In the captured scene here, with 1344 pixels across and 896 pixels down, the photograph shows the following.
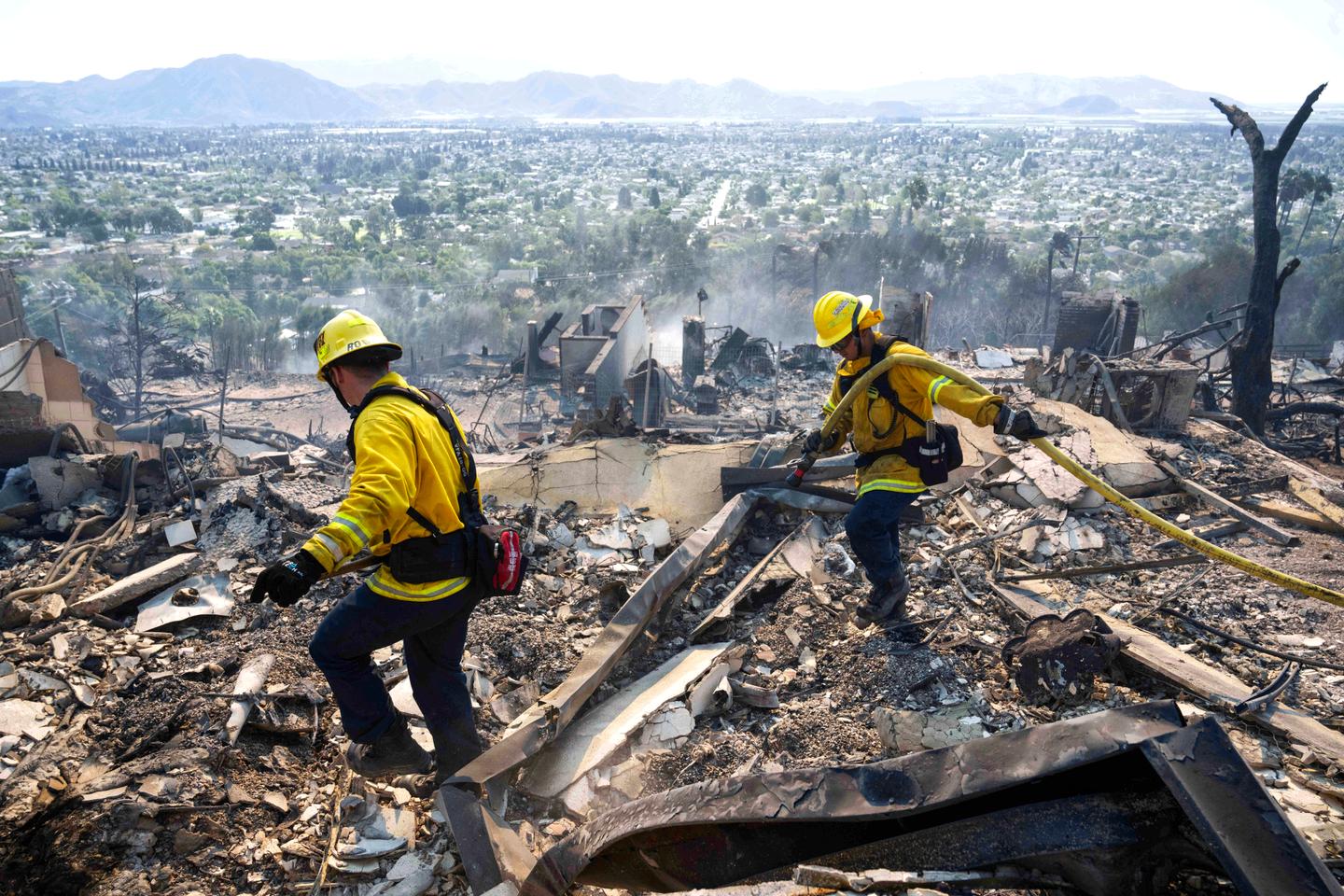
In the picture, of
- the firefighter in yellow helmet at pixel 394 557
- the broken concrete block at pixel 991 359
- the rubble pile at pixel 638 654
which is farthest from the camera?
the broken concrete block at pixel 991 359

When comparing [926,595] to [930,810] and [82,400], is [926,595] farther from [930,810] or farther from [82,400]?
[82,400]

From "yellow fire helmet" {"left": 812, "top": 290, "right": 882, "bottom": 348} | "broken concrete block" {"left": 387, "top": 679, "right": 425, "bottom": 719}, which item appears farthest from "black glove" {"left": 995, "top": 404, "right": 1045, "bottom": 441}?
"broken concrete block" {"left": 387, "top": 679, "right": 425, "bottom": 719}

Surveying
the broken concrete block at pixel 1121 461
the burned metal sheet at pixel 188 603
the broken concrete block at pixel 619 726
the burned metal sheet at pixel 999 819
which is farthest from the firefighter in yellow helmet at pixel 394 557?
the broken concrete block at pixel 1121 461

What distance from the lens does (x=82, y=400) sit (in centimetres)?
726

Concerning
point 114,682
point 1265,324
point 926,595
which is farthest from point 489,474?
point 1265,324

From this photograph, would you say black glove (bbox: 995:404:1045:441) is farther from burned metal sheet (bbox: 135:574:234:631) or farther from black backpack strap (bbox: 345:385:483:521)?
burned metal sheet (bbox: 135:574:234:631)

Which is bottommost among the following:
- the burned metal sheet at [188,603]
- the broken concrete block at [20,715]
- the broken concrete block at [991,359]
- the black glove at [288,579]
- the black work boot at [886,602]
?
the broken concrete block at [991,359]

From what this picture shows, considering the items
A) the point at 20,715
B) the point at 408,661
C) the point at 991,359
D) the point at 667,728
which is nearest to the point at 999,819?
the point at 667,728

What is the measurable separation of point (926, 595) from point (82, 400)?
7.17m

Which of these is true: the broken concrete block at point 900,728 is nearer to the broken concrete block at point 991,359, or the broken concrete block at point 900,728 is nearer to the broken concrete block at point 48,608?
the broken concrete block at point 48,608

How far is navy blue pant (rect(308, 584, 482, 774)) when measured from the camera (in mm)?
2951

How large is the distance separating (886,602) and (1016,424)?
122 cm

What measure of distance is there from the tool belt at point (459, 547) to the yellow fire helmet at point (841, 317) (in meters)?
1.81

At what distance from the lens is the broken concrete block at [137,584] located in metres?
4.54
